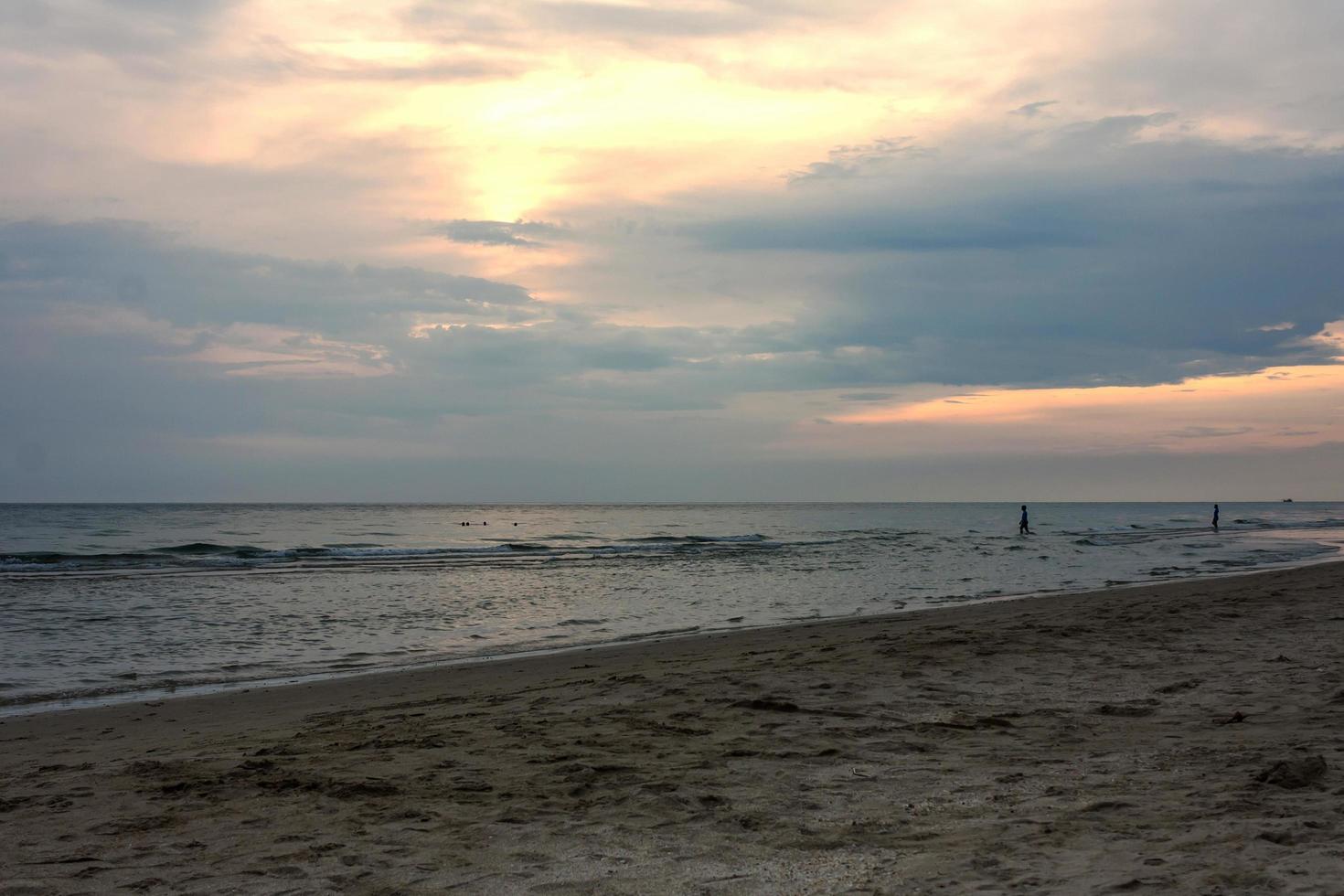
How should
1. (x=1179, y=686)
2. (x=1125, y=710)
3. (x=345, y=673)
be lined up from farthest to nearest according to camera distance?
(x=345, y=673)
(x=1179, y=686)
(x=1125, y=710)

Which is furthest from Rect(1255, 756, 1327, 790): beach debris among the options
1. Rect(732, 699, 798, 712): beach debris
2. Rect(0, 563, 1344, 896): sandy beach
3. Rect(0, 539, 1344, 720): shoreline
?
Rect(0, 539, 1344, 720): shoreline

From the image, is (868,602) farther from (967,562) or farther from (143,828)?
(143,828)

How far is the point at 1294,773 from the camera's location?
18.6ft

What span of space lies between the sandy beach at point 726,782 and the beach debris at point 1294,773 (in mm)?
16

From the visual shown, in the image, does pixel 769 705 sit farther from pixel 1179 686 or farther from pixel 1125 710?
pixel 1179 686

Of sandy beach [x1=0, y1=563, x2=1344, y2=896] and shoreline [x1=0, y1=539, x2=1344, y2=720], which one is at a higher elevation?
sandy beach [x1=0, y1=563, x2=1344, y2=896]

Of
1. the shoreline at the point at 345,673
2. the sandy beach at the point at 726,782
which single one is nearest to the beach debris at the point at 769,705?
the sandy beach at the point at 726,782

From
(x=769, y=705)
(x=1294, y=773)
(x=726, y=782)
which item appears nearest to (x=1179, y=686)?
(x=1294, y=773)

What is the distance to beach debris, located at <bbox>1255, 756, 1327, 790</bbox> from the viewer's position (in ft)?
18.3

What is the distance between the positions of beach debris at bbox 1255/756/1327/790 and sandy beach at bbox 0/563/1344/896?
0.02 metres

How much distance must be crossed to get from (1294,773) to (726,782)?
3495mm

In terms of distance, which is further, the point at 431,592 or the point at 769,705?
the point at 431,592

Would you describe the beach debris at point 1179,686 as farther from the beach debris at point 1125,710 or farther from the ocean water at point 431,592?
the ocean water at point 431,592

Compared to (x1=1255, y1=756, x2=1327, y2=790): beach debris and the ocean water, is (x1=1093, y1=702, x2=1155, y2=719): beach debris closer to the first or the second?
(x1=1255, y1=756, x2=1327, y2=790): beach debris
